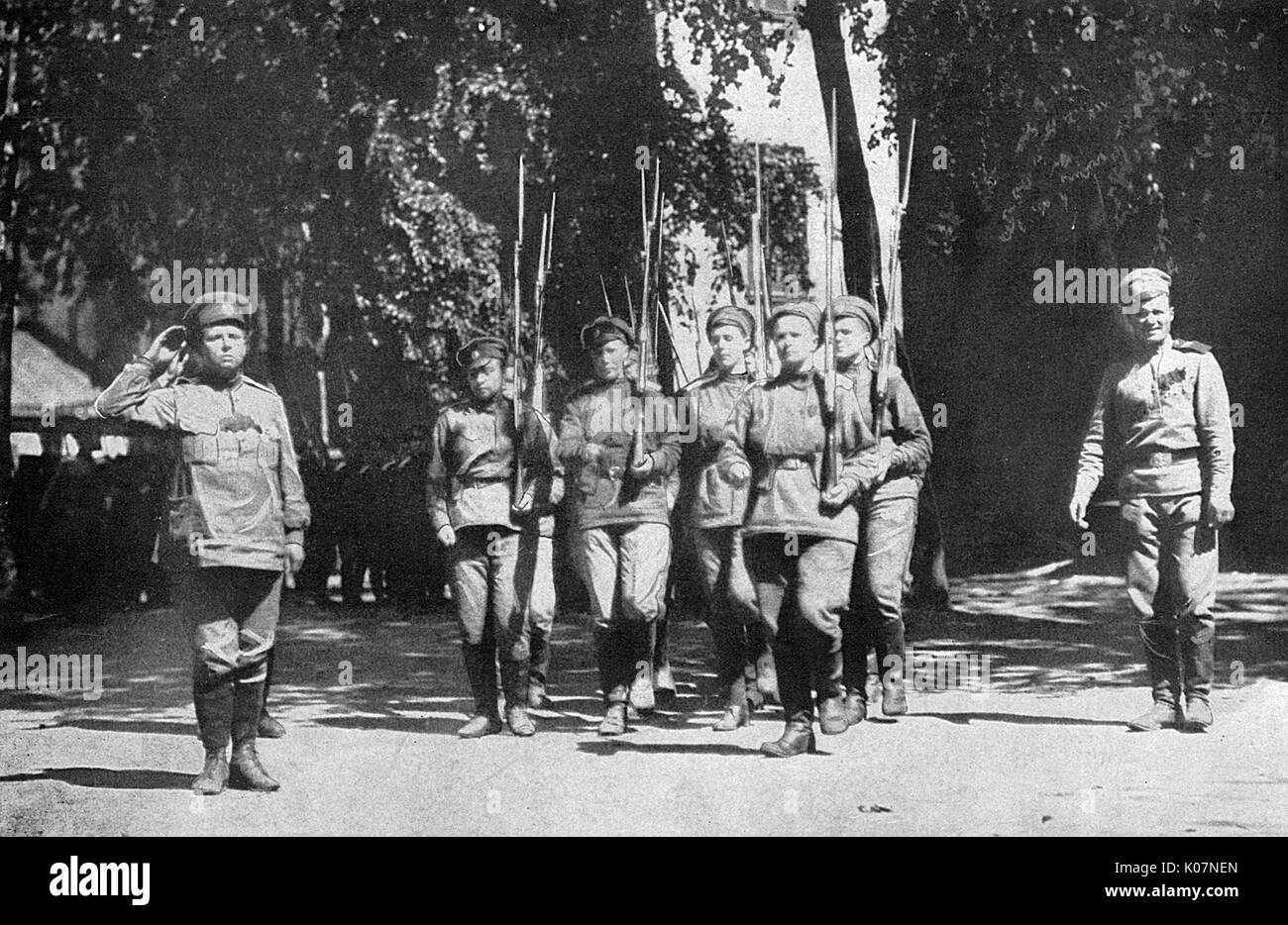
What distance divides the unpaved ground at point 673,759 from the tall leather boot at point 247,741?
71 millimetres

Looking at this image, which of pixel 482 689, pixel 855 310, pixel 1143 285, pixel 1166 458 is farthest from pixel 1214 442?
pixel 482 689

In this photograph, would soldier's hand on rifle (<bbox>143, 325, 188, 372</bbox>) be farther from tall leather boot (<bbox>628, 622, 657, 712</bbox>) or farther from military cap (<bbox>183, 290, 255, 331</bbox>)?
tall leather boot (<bbox>628, 622, 657, 712</bbox>)

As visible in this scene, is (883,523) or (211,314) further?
(883,523)

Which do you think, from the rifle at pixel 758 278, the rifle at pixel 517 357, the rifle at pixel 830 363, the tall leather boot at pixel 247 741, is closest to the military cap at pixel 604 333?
the rifle at pixel 517 357

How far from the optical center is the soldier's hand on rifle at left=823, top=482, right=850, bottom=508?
239 inches

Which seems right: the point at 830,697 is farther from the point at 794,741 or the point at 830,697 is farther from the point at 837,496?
the point at 837,496

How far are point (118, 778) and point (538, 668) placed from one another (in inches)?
66.4

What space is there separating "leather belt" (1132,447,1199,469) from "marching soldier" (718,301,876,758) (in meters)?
1.09

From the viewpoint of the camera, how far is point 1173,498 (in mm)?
6336

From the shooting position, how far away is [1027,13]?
693 centimetres

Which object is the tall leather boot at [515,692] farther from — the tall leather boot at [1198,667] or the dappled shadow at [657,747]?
the tall leather boot at [1198,667]
